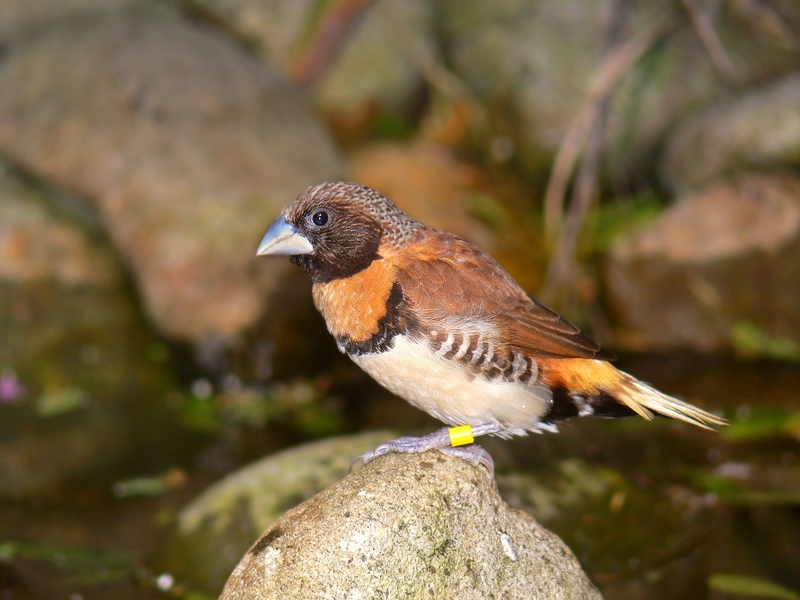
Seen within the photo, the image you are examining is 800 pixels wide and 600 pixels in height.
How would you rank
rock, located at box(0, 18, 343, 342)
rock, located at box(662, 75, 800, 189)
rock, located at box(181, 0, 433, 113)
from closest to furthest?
rock, located at box(0, 18, 343, 342)
rock, located at box(662, 75, 800, 189)
rock, located at box(181, 0, 433, 113)

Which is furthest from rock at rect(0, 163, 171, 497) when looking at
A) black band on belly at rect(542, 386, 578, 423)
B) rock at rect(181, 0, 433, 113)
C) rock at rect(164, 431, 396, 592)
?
black band on belly at rect(542, 386, 578, 423)

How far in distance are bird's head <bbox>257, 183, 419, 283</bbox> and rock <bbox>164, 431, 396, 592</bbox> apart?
65.3 inches

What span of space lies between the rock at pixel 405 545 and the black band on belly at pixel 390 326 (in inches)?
19.5

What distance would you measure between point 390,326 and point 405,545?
0.87m

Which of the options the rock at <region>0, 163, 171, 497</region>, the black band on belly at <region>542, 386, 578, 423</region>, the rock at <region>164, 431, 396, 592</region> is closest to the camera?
the black band on belly at <region>542, 386, 578, 423</region>

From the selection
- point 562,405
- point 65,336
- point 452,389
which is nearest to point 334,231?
point 452,389

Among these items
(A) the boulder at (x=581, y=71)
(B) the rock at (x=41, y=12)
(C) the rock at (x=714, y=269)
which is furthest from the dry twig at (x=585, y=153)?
(B) the rock at (x=41, y=12)

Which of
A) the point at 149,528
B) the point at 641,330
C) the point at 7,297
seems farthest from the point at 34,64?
the point at 641,330

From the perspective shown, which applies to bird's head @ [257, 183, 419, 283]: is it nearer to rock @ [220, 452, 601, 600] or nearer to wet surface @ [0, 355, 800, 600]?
rock @ [220, 452, 601, 600]

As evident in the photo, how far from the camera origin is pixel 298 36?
396 inches

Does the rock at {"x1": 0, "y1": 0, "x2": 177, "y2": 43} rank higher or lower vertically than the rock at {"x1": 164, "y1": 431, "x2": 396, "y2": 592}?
higher

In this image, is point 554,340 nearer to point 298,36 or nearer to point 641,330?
point 641,330

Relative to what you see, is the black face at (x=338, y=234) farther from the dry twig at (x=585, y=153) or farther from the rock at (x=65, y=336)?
the rock at (x=65, y=336)

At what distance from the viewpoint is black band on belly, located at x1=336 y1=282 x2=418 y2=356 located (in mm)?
3666
